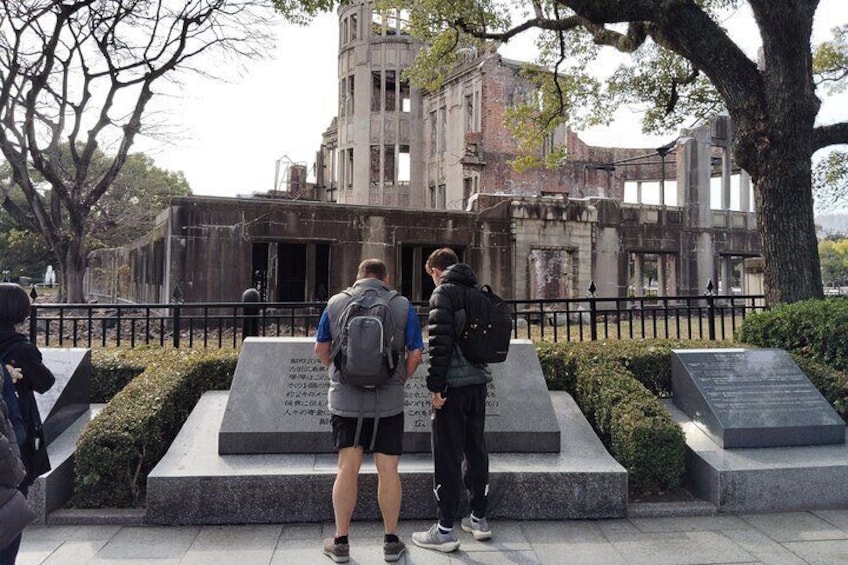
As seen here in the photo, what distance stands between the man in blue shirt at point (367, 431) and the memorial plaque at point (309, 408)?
111cm

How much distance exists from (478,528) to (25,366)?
3143 mm

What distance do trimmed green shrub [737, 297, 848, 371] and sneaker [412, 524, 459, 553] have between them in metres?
5.10

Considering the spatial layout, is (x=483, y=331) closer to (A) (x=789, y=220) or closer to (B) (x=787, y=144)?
(A) (x=789, y=220)

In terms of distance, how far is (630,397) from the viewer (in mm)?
5527

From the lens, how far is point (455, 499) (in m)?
4.18

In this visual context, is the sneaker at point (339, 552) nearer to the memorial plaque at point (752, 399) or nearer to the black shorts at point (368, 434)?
the black shorts at point (368, 434)

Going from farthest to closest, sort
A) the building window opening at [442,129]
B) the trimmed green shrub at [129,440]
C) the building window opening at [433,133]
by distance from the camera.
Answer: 1. the building window opening at [433,133]
2. the building window opening at [442,129]
3. the trimmed green shrub at [129,440]

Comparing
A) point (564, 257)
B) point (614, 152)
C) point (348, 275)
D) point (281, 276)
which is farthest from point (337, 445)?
point (614, 152)

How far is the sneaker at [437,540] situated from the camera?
4.07 m

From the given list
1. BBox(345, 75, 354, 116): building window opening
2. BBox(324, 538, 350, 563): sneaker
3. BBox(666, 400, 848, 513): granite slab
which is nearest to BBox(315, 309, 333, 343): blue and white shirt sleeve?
BBox(324, 538, 350, 563): sneaker

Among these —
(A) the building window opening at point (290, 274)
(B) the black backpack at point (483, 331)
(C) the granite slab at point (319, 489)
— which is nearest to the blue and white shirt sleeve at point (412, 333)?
(B) the black backpack at point (483, 331)

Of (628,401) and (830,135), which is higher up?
(830,135)

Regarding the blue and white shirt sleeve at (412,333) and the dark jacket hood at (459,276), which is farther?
the dark jacket hood at (459,276)

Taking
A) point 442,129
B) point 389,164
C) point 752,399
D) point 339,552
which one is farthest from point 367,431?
point 389,164
